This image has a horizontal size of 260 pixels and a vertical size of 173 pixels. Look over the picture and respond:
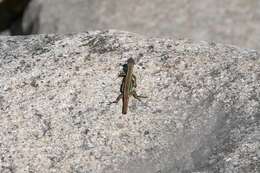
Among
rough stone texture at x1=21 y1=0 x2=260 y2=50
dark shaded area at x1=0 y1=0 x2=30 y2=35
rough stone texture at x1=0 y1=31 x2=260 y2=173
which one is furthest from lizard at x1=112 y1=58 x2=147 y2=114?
dark shaded area at x1=0 y1=0 x2=30 y2=35

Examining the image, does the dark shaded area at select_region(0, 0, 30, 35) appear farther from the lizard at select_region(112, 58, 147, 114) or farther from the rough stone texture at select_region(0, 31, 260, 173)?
the lizard at select_region(112, 58, 147, 114)

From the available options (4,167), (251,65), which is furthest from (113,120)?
(251,65)

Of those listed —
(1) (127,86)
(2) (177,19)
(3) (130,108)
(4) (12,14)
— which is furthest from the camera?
(4) (12,14)

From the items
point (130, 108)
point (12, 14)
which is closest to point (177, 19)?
point (130, 108)

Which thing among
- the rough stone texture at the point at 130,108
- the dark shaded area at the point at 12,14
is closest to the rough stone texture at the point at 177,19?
the dark shaded area at the point at 12,14

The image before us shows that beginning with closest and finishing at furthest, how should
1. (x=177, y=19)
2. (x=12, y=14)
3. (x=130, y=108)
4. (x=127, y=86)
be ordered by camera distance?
1. (x=127, y=86)
2. (x=130, y=108)
3. (x=177, y=19)
4. (x=12, y=14)

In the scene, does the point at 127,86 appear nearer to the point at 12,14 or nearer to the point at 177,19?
the point at 177,19
